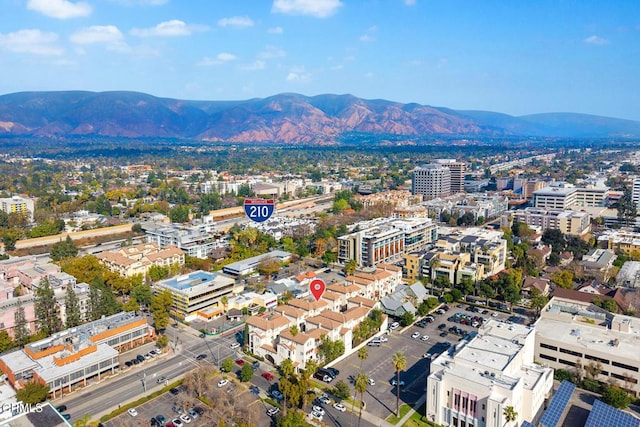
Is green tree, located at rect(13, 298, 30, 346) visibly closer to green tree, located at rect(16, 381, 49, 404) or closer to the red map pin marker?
green tree, located at rect(16, 381, 49, 404)

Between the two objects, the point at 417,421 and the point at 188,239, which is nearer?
the point at 417,421

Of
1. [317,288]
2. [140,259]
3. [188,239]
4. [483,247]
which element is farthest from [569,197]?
[140,259]

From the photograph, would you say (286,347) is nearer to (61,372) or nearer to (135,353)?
(135,353)

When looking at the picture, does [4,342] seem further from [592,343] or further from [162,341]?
[592,343]

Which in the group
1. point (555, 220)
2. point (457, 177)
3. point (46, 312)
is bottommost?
point (46, 312)

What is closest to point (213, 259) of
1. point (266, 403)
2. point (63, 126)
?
point (266, 403)

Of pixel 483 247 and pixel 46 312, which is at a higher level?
pixel 483 247

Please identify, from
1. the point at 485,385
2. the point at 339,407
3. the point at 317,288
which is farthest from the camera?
the point at 317,288
